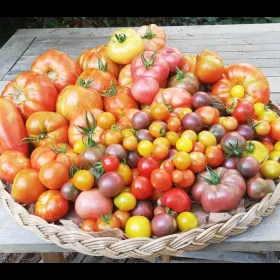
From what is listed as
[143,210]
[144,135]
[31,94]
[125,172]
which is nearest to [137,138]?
[144,135]

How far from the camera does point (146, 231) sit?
43.4 inches

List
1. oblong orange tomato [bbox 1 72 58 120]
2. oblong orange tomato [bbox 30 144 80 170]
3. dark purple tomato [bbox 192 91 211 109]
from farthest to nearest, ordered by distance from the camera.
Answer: oblong orange tomato [bbox 1 72 58 120] → dark purple tomato [bbox 192 91 211 109] → oblong orange tomato [bbox 30 144 80 170]

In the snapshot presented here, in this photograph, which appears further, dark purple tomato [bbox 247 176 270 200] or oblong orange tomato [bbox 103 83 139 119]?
oblong orange tomato [bbox 103 83 139 119]

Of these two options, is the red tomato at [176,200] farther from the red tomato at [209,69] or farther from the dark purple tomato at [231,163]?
the red tomato at [209,69]

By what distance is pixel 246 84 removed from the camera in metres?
1.53

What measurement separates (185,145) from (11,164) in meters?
0.52

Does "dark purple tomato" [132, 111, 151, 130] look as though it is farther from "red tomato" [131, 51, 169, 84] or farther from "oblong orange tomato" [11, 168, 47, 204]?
"oblong orange tomato" [11, 168, 47, 204]

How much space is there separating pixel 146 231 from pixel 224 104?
23.5 inches

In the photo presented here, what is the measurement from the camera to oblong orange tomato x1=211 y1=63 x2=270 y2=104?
59.4 inches

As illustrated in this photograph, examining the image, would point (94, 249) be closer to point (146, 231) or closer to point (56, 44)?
point (146, 231)

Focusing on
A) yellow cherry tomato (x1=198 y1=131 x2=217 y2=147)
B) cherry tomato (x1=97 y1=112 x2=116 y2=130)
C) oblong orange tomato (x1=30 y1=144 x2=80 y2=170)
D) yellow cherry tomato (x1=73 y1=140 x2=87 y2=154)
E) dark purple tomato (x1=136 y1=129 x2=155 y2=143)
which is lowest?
oblong orange tomato (x1=30 y1=144 x2=80 y2=170)

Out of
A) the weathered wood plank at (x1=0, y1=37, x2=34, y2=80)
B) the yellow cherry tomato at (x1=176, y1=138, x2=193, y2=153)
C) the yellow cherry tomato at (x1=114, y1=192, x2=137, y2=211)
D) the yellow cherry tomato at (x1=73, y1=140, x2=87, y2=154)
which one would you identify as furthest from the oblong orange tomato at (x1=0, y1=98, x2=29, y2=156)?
the weathered wood plank at (x1=0, y1=37, x2=34, y2=80)

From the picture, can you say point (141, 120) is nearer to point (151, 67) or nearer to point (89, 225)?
point (151, 67)
